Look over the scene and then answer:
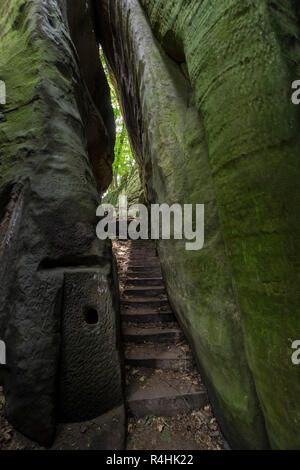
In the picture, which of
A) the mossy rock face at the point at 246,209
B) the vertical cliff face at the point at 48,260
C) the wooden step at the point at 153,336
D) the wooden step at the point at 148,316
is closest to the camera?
the mossy rock face at the point at 246,209

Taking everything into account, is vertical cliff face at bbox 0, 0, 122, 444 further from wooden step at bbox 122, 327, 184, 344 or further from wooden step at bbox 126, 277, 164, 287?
wooden step at bbox 126, 277, 164, 287

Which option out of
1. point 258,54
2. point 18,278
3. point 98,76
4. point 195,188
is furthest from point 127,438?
point 98,76

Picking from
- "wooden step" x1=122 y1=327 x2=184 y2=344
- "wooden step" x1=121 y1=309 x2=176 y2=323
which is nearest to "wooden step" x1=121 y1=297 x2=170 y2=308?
"wooden step" x1=121 y1=309 x2=176 y2=323

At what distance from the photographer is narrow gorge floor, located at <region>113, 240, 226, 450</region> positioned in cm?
203

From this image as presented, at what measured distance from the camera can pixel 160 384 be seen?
2506 mm

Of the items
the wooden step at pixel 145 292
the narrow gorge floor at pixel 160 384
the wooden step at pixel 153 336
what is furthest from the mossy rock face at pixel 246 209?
the wooden step at pixel 145 292

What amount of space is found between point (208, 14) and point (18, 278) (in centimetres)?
327

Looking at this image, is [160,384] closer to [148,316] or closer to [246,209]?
[148,316]

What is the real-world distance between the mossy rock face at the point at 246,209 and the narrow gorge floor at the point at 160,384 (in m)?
0.27

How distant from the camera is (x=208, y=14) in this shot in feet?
6.61

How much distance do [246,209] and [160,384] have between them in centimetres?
229

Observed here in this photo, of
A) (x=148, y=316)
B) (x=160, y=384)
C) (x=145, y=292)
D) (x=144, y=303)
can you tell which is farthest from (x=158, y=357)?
(x=145, y=292)

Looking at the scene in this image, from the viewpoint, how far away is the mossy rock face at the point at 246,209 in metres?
1.48

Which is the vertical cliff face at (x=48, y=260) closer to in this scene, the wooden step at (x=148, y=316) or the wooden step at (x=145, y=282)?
the wooden step at (x=148, y=316)
